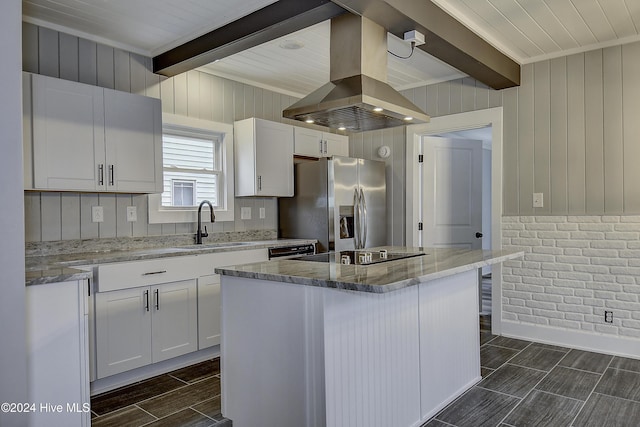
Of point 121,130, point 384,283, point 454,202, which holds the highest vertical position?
point 121,130

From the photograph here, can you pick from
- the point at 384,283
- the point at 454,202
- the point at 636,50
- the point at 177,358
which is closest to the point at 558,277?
the point at 454,202

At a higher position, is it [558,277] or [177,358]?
[558,277]

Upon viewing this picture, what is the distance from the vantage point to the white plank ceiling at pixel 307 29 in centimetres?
278

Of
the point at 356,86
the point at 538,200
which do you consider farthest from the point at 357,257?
the point at 538,200

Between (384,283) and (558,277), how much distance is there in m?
2.83

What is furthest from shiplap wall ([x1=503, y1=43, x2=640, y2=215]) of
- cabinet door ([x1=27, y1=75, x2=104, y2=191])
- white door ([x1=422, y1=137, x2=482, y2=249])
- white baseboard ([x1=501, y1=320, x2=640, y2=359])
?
cabinet door ([x1=27, y1=75, x2=104, y2=191])

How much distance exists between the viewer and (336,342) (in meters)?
1.85

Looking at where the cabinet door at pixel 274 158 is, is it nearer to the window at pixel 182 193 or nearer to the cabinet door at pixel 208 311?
the window at pixel 182 193

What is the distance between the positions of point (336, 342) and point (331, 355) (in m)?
0.06

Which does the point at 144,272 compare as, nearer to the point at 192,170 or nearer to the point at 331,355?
the point at 192,170

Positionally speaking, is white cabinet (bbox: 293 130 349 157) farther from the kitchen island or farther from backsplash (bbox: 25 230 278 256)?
the kitchen island

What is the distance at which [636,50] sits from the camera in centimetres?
341

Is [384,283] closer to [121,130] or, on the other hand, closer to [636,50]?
[121,130]

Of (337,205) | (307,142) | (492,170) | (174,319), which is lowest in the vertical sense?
(174,319)
